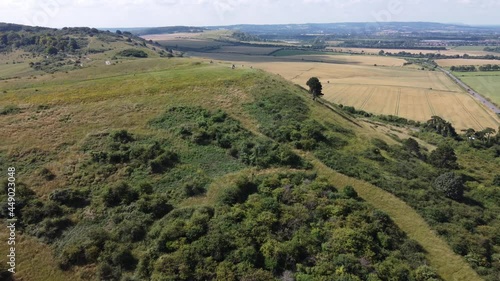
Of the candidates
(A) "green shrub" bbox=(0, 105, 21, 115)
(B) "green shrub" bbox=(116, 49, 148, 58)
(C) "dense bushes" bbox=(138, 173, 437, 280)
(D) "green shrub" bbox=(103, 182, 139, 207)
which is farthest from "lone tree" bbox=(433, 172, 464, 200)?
(B) "green shrub" bbox=(116, 49, 148, 58)

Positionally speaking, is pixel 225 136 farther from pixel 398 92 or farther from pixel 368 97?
pixel 398 92

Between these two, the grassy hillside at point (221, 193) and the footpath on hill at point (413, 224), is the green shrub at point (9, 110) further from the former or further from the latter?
the footpath on hill at point (413, 224)

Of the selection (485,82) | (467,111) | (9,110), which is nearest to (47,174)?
(9,110)

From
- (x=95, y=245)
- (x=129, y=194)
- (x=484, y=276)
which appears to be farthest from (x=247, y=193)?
(x=484, y=276)

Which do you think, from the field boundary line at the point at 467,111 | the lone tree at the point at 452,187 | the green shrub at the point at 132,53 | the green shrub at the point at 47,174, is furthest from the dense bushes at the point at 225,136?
the green shrub at the point at 132,53

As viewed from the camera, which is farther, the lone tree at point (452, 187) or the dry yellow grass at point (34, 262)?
the lone tree at point (452, 187)

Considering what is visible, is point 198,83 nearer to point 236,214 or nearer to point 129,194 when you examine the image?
point 129,194

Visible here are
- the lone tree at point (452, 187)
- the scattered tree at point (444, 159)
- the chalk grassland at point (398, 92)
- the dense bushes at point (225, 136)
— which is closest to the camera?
the lone tree at point (452, 187)
